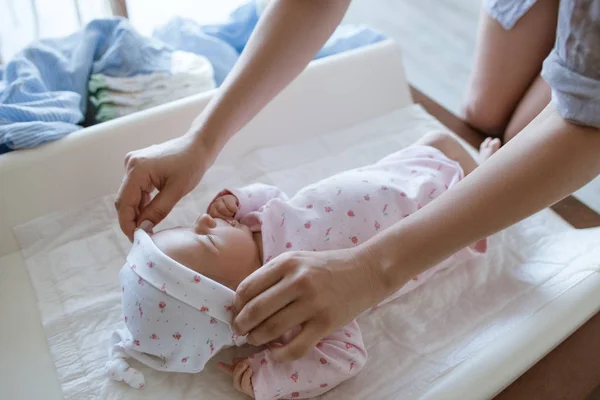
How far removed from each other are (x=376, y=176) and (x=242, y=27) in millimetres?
864

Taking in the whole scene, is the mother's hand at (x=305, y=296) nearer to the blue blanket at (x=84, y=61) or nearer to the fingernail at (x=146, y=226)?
the fingernail at (x=146, y=226)

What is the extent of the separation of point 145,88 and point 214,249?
2.33 ft

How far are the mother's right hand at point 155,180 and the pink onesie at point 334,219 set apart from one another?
0.15 meters

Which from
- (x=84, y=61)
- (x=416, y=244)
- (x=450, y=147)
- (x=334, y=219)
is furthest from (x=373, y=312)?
(x=84, y=61)

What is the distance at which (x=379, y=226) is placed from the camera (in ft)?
3.49

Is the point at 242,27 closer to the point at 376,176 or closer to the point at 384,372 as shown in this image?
the point at 376,176

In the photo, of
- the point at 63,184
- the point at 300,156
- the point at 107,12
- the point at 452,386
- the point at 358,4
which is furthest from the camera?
the point at 358,4

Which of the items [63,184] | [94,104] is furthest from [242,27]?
[63,184]

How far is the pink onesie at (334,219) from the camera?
35.8 inches

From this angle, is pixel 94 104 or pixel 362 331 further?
pixel 94 104

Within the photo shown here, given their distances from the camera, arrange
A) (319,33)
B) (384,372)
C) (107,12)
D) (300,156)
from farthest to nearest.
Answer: (107,12)
(300,156)
(319,33)
(384,372)

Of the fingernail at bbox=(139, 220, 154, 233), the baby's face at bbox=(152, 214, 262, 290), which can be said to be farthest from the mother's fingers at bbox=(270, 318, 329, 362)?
the fingernail at bbox=(139, 220, 154, 233)

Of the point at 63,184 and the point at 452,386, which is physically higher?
the point at 63,184

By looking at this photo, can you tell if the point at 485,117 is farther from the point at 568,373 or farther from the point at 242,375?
the point at 242,375
